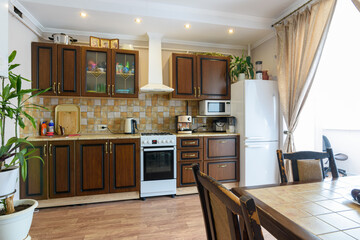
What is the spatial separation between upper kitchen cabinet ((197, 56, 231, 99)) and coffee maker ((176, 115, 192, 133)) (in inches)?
17.4

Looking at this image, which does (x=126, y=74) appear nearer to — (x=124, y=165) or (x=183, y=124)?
(x=183, y=124)

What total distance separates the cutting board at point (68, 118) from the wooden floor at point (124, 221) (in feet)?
3.82

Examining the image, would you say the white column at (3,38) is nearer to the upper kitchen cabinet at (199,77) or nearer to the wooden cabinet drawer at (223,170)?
the upper kitchen cabinet at (199,77)

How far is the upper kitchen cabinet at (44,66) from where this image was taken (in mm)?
2697

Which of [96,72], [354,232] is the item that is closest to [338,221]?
[354,232]

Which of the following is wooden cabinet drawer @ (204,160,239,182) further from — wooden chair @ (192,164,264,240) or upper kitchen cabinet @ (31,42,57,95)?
upper kitchen cabinet @ (31,42,57,95)

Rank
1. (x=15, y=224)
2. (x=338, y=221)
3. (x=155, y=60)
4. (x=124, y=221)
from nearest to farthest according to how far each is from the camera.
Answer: (x=338, y=221) < (x=15, y=224) < (x=124, y=221) < (x=155, y=60)

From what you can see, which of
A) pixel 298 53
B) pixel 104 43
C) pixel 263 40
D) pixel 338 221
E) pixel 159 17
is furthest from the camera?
pixel 263 40

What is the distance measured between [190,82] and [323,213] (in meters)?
2.62

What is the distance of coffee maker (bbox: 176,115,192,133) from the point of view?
10.5ft

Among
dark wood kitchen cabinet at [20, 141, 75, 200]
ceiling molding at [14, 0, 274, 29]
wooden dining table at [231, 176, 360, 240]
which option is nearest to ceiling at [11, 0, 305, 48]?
ceiling molding at [14, 0, 274, 29]

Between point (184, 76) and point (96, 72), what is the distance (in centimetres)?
137

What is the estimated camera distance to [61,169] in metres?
2.57

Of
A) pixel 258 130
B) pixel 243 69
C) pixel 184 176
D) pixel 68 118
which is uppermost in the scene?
pixel 243 69
